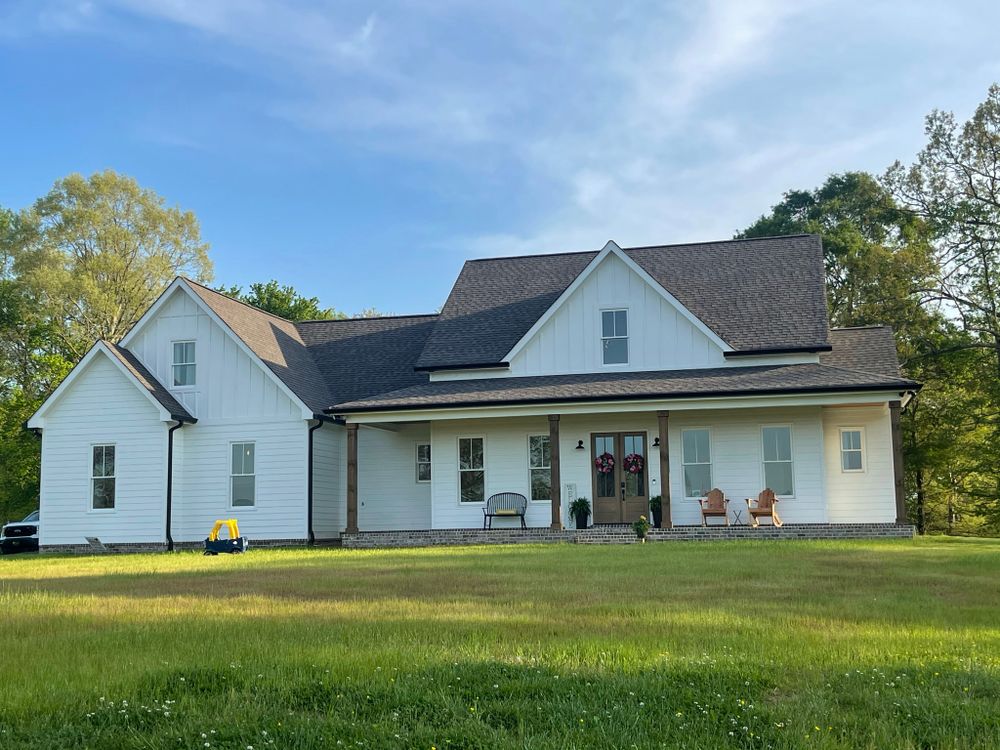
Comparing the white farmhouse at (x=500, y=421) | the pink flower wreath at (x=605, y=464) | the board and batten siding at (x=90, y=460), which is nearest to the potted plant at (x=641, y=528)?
the white farmhouse at (x=500, y=421)

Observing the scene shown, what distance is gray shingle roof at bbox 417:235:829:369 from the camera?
25766mm

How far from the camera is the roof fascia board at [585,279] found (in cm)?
2536

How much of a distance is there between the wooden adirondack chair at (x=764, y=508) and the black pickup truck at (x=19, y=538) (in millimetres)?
22263

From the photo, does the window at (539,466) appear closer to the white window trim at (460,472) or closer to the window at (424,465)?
the white window trim at (460,472)

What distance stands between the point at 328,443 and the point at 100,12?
1209 centimetres

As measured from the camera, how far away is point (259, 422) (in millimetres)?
26328

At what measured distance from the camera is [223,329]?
2672 cm

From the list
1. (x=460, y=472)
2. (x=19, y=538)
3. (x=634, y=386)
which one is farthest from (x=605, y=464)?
(x=19, y=538)

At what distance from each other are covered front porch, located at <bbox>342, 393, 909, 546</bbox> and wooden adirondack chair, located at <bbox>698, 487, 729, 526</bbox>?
448 mm

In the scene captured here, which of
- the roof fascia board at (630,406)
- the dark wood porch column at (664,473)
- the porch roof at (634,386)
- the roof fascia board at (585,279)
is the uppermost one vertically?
the roof fascia board at (585,279)

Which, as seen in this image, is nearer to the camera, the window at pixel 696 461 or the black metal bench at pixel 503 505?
the window at pixel 696 461

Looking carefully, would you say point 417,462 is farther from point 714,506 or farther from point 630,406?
point 714,506

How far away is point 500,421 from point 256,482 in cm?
644

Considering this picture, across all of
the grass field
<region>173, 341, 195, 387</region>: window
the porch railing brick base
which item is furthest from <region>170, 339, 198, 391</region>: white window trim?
the grass field
